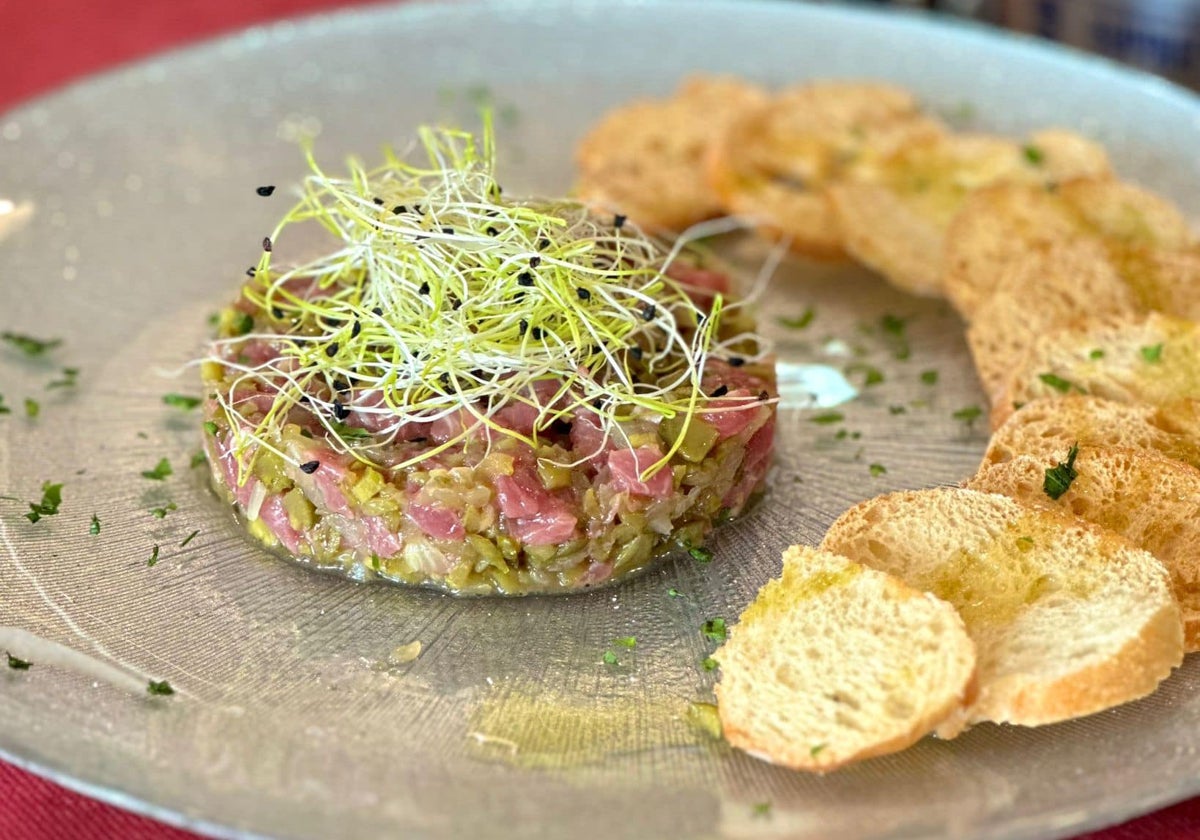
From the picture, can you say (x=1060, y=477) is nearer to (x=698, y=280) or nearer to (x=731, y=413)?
(x=731, y=413)

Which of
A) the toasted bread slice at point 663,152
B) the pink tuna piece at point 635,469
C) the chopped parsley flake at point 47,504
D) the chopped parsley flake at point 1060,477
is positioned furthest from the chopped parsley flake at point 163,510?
the chopped parsley flake at point 1060,477

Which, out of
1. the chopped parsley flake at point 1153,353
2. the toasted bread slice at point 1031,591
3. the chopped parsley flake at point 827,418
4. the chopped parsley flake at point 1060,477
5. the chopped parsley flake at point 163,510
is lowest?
the chopped parsley flake at point 163,510

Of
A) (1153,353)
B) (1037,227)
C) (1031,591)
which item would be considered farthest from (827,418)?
(1031,591)

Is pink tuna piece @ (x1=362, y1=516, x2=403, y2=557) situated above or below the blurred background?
below

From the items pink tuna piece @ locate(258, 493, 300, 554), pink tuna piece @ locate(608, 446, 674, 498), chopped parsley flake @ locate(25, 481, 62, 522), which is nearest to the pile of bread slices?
pink tuna piece @ locate(608, 446, 674, 498)

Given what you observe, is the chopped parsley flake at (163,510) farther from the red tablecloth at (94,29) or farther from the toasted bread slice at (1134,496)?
the red tablecloth at (94,29)

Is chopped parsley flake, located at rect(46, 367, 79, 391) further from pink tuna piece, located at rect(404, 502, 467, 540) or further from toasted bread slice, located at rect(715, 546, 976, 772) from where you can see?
toasted bread slice, located at rect(715, 546, 976, 772)
